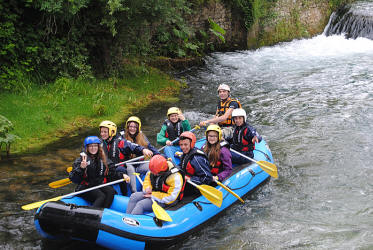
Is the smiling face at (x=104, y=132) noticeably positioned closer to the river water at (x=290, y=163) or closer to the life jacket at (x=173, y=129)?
the river water at (x=290, y=163)

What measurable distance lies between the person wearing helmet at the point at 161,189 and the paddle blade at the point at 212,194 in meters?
0.31

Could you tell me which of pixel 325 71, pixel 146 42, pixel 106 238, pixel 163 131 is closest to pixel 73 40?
pixel 146 42

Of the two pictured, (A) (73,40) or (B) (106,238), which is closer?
(B) (106,238)

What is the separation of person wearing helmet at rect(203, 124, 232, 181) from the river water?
594 millimetres

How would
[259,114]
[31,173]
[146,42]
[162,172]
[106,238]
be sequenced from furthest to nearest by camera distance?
[146,42]
[259,114]
[31,173]
[162,172]
[106,238]

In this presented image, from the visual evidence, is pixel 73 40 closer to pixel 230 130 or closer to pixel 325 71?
pixel 230 130

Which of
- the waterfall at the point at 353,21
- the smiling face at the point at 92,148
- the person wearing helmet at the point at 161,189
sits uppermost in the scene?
the waterfall at the point at 353,21

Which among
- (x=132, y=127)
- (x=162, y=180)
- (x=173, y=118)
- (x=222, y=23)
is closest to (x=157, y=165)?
(x=162, y=180)

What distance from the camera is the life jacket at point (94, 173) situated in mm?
5488

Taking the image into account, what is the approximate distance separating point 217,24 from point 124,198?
1161 centimetres

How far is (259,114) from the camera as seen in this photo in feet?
34.7

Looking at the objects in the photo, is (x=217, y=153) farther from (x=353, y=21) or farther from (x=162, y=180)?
(x=353, y=21)

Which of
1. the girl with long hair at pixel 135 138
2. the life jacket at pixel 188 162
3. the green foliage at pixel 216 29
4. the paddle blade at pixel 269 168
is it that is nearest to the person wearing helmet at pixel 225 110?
the paddle blade at pixel 269 168

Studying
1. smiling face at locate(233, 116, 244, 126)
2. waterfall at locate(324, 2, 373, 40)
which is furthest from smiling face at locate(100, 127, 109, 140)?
waterfall at locate(324, 2, 373, 40)
